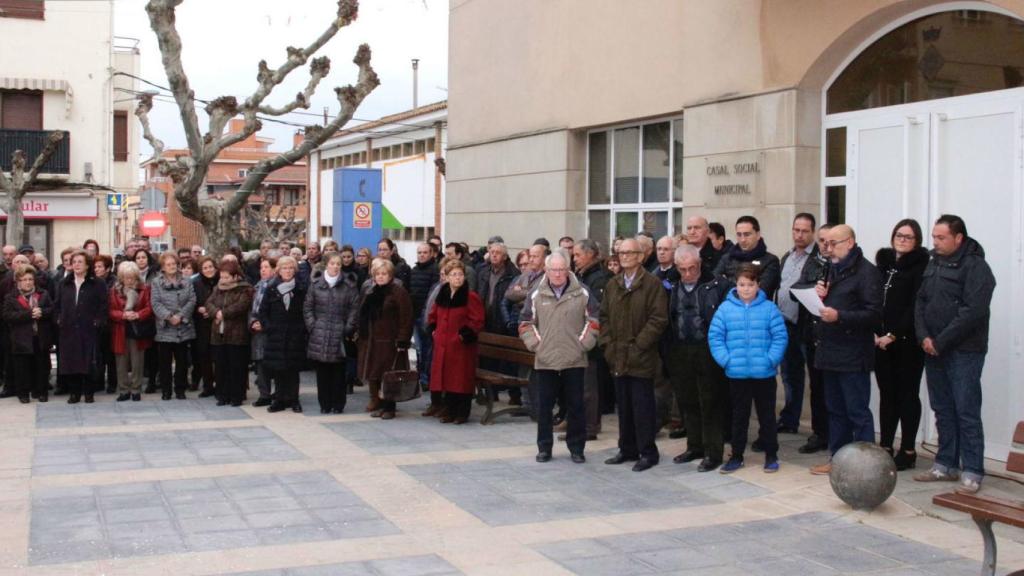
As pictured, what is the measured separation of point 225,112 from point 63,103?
20145mm

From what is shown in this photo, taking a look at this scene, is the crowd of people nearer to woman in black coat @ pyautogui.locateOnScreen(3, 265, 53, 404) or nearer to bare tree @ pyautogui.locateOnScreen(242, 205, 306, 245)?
woman in black coat @ pyautogui.locateOnScreen(3, 265, 53, 404)

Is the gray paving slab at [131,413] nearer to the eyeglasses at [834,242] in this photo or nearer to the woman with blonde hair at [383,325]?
the woman with blonde hair at [383,325]

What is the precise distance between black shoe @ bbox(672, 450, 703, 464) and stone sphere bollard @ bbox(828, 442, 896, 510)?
1904 millimetres

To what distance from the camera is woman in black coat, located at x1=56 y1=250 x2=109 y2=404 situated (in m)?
13.2

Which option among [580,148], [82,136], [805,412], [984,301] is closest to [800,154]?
[805,412]

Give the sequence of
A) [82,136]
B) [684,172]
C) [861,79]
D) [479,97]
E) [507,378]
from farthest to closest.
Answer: [82,136], [479,97], [684,172], [507,378], [861,79]

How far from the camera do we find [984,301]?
8.14 metres

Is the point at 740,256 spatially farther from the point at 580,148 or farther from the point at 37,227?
the point at 37,227

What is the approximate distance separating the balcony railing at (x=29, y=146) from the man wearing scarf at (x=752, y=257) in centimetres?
3005

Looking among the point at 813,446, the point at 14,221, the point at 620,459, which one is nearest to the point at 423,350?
the point at 620,459

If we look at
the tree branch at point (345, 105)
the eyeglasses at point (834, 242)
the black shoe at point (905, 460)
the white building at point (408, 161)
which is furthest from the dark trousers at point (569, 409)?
the white building at point (408, 161)

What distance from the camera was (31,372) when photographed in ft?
44.4

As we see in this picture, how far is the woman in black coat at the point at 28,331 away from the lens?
13305mm

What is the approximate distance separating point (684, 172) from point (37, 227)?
29876mm
